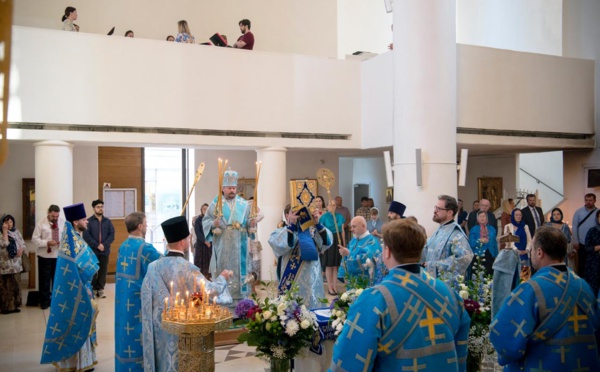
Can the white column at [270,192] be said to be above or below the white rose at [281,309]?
above

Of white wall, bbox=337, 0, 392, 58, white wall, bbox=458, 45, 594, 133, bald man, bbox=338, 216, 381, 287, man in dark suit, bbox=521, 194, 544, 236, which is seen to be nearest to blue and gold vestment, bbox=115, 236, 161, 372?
bald man, bbox=338, 216, 381, 287

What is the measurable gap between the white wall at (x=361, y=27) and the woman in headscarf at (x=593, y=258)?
10.6m

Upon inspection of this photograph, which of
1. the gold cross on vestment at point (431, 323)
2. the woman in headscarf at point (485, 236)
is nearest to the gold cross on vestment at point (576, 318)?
the gold cross on vestment at point (431, 323)

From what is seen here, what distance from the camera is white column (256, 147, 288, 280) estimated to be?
46.6ft

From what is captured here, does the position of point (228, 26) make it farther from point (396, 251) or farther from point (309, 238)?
point (396, 251)

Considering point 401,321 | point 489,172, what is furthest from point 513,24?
point 401,321

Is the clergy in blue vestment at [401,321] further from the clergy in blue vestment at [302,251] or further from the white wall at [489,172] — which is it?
the white wall at [489,172]

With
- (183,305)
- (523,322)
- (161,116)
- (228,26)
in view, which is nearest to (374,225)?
(161,116)

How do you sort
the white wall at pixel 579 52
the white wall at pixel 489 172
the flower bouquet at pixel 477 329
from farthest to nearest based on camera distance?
1. the white wall at pixel 489 172
2. the white wall at pixel 579 52
3. the flower bouquet at pixel 477 329

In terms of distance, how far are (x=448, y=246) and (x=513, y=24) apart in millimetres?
13728

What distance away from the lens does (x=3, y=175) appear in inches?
556

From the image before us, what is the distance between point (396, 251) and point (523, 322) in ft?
3.40

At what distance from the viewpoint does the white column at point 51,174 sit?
483 inches

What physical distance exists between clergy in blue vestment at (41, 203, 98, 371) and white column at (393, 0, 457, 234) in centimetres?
673
